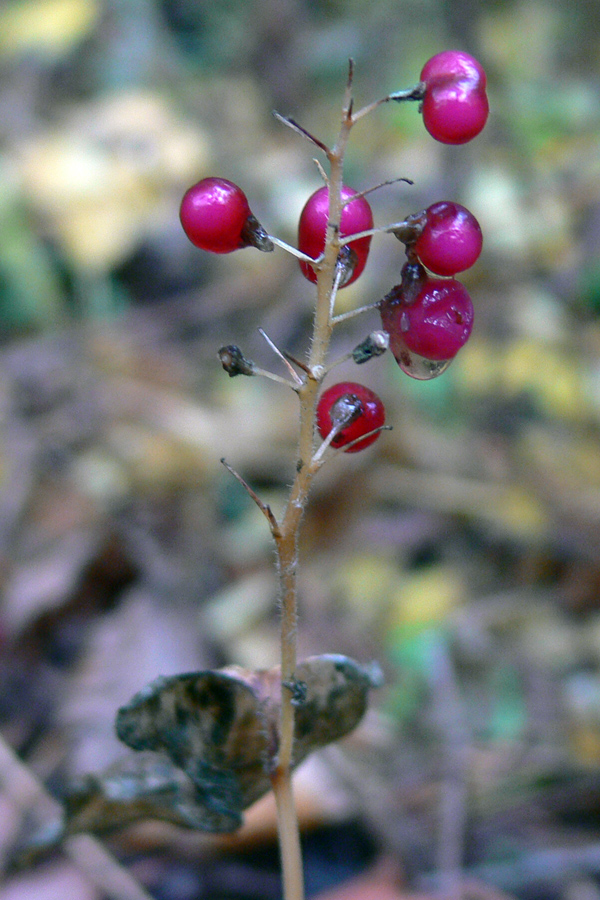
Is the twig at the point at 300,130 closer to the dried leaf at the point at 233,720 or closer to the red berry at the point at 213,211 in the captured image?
the red berry at the point at 213,211

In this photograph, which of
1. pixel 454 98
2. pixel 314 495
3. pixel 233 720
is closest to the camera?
pixel 454 98

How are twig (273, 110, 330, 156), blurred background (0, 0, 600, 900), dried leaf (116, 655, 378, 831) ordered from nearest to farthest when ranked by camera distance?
twig (273, 110, 330, 156), dried leaf (116, 655, 378, 831), blurred background (0, 0, 600, 900)

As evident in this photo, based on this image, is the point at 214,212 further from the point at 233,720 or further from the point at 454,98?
the point at 233,720

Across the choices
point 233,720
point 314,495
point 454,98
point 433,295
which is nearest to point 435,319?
point 433,295

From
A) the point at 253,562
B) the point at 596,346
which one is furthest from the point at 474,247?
the point at 596,346

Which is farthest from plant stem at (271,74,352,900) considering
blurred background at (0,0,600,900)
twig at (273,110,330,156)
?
blurred background at (0,0,600,900)

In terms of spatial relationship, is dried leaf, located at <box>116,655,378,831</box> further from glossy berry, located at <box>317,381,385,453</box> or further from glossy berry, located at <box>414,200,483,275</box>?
glossy berry, located at <box>414,200,483,275</box>

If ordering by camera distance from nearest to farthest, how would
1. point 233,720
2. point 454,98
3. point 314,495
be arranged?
point 454,98
point 233,720
point 314,495
